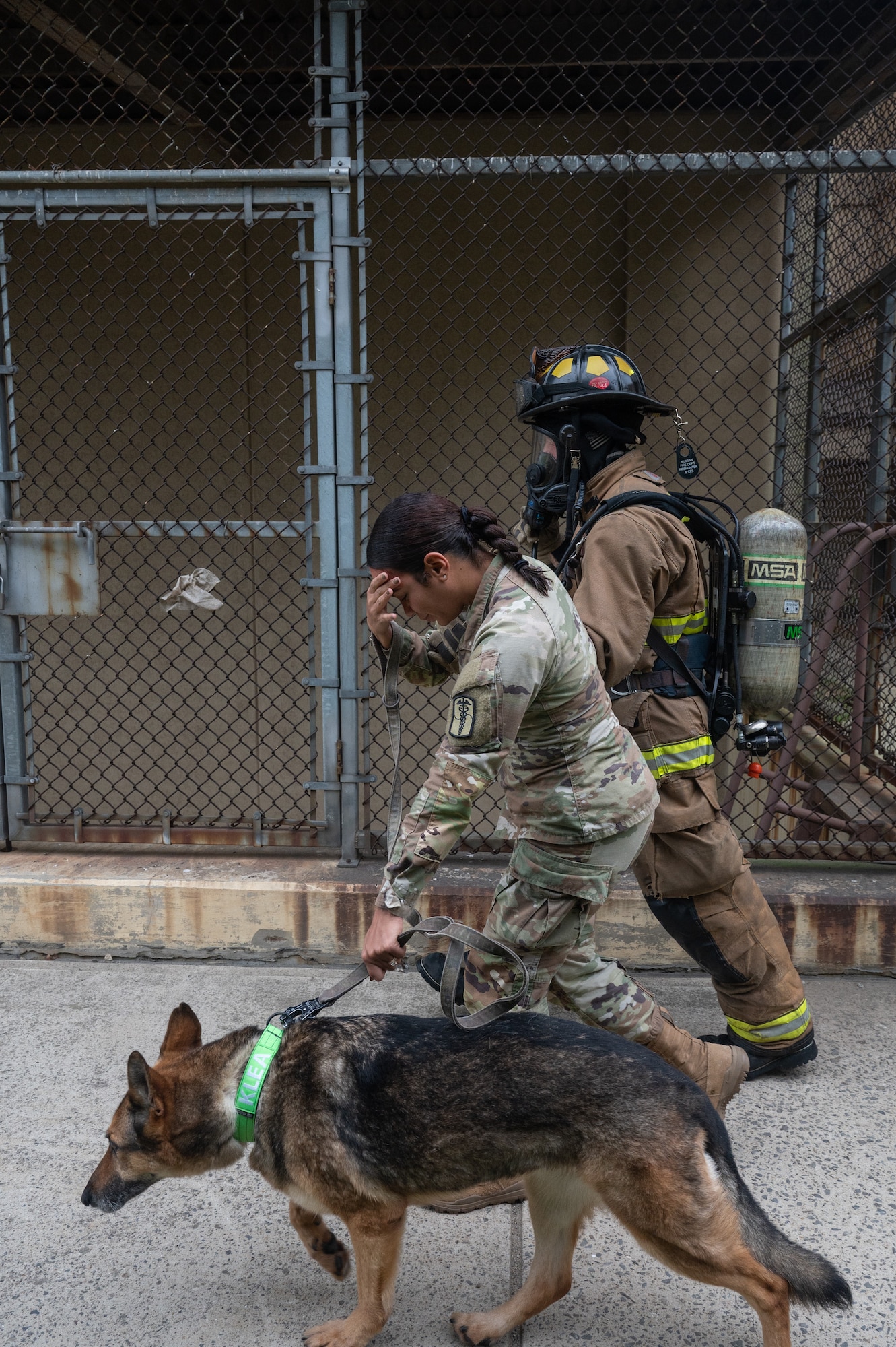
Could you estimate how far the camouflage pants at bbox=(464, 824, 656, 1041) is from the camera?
244 centimetres

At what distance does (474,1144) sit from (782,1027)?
4.86 ft

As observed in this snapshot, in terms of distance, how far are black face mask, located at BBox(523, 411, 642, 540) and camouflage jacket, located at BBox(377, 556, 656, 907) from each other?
685 millimetres

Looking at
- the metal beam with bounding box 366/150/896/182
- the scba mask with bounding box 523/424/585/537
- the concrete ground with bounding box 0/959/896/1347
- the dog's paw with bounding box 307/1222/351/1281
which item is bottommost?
the concrete ground with bounding box 0/959/896/1347

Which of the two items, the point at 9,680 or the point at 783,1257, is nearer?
the point at 783,1257

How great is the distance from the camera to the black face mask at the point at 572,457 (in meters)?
3.07

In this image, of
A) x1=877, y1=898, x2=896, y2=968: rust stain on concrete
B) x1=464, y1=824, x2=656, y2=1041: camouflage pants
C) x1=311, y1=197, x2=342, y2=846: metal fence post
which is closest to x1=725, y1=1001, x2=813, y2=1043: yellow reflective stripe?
x1=464, y1=824, x2=656, y2=1041: camouflage pants

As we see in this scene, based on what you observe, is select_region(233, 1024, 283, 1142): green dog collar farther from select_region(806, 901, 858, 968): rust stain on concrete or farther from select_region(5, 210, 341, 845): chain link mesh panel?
select_region(5, 210, 341, 845): chain link mesh panel

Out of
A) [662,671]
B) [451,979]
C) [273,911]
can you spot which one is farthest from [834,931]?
[451,979]

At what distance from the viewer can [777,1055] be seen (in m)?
3.16

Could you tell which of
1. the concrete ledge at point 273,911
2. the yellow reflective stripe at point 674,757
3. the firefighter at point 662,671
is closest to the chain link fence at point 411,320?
the concrete ledge at point 273,911

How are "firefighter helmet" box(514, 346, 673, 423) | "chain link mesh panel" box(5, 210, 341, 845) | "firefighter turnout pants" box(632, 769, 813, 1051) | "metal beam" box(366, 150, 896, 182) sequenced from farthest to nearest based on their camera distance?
"chain link mesh panel" box(5, 210, 341, 845) < "metal beam" box(366, 150, 896, 182) < "firefighter helmet" box(514, 346, 673, 423) < "firefighter turnout pants" box(632, 769, 813, 1051)

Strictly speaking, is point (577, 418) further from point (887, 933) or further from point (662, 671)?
point (887, 933)

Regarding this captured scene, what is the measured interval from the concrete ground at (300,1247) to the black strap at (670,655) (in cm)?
131

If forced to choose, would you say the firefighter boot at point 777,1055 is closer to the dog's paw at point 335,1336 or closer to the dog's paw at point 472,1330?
the dog's paw at point 472,1330
